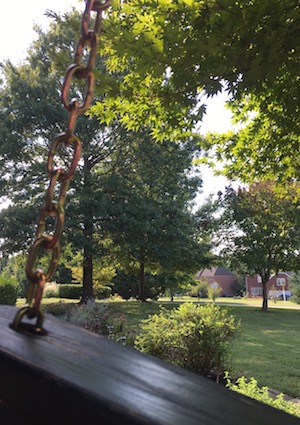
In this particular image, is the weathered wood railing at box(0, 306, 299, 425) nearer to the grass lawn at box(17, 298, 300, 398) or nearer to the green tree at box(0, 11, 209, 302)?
the grass lawn at box(17, 298, 300, 398)

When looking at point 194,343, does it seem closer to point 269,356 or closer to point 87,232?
point 269,356

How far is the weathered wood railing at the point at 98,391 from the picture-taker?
0.44 m

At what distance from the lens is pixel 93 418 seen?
44cm

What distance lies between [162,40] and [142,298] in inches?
850

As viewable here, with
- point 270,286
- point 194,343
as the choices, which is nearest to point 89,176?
point 194,343

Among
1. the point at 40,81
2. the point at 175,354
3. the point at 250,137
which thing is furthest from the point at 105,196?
the point at 250,137

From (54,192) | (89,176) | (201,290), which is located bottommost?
(201,290)

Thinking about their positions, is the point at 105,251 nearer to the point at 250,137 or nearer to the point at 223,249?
the point at 223,249

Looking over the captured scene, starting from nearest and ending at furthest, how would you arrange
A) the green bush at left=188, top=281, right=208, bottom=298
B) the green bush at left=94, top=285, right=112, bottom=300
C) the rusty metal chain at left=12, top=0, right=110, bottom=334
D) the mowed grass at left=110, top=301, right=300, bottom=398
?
the rusty metal chain at left=12, top=0, right=110, bottom=334 < the mowed grass at left=110, top=301, right=300, bottom=398 < the green bush at left=94, top=285, right=112, bottom=300 < the green bush at left=188, top=281, right=208, bottom=298

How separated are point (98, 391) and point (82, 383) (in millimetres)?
24

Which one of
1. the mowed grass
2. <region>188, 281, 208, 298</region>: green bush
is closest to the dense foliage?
the mowed grass

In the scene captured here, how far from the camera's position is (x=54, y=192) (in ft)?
2.29

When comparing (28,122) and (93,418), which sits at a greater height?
(28,122)

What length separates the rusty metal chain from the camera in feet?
2.13
